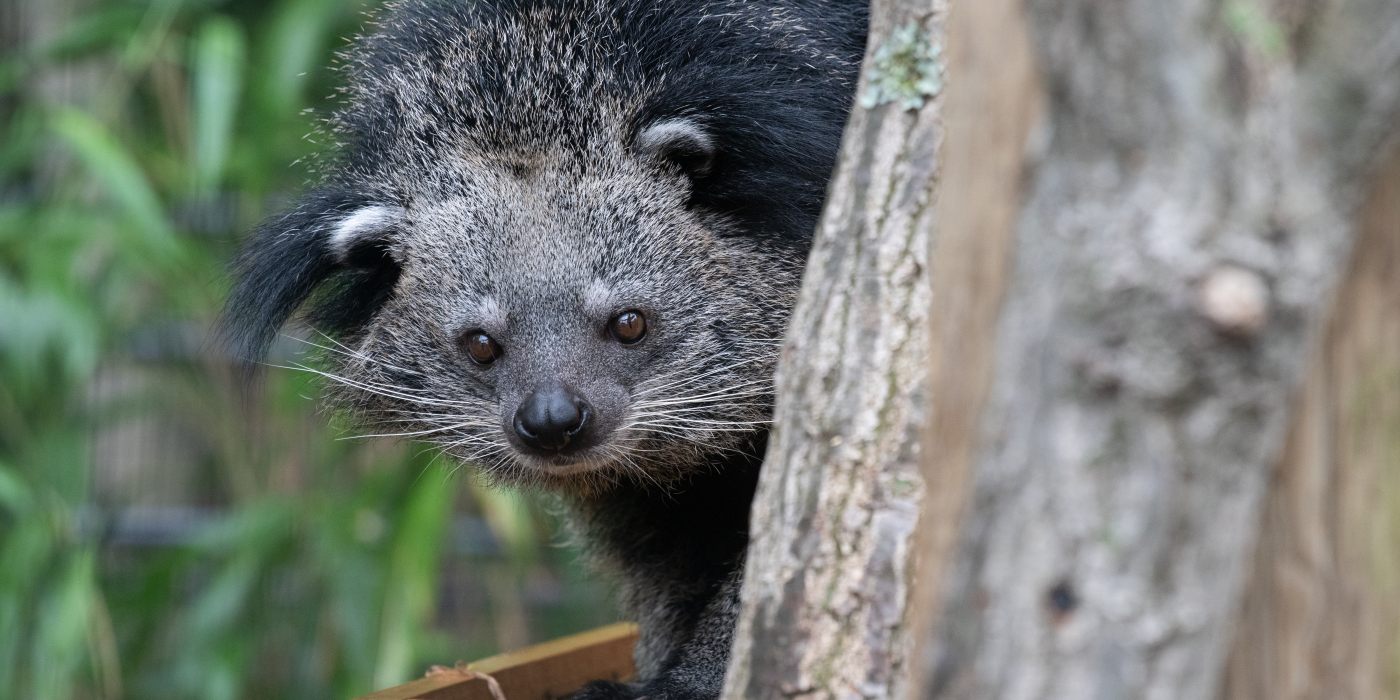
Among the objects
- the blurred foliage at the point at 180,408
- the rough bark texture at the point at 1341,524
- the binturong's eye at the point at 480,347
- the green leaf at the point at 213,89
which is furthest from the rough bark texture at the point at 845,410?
the green leaf at the point at 213,89

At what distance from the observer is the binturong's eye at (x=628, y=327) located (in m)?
1.87

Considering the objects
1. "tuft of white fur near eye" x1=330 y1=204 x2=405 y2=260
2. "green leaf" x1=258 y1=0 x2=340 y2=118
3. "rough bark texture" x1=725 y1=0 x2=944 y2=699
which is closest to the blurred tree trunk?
"rough bark texture" x1=725 y1=0 x2=944 y2=699

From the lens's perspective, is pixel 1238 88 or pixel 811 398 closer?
pixel 1238 88

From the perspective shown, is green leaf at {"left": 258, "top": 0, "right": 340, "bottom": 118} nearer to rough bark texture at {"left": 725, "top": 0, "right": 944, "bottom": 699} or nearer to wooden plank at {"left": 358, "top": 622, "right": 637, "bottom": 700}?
wooden plank at {"left": 358, "top": 622, "right": 637, "bottom": 700}

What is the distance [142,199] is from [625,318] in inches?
60.2

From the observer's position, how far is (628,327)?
1876 millimetres

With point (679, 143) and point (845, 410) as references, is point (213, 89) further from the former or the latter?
point (845, 410)

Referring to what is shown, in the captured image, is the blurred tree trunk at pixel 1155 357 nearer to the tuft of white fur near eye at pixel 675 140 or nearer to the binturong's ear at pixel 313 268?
the tuft of white fur near eye at pixel 675 140

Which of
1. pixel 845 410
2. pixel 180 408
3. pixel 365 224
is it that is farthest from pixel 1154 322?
pixel 180 408

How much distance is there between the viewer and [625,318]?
1871mm

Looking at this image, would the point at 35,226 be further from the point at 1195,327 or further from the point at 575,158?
the point at 1195,327

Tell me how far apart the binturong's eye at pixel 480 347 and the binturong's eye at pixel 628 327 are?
175 mm

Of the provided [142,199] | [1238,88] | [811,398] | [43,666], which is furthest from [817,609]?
[43,666]

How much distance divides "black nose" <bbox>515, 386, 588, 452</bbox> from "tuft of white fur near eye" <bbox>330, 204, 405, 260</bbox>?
14.7 inches
